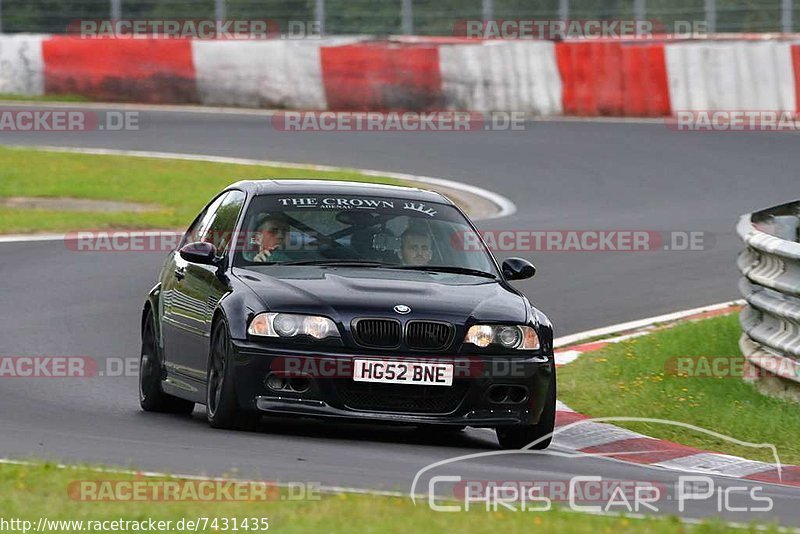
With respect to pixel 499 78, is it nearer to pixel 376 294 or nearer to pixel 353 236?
pixel 353 236

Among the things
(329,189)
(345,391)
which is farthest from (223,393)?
(329,189)

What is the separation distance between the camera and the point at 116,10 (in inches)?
1273

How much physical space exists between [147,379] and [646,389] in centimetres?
308

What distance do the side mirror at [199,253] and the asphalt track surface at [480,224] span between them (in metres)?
0.89

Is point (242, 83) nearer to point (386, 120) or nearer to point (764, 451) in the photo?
point (386, 120)

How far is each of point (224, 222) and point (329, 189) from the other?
2.08ft

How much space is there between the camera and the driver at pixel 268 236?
988cm

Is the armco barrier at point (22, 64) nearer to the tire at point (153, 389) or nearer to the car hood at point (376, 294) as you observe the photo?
the tire at point (153, 389)

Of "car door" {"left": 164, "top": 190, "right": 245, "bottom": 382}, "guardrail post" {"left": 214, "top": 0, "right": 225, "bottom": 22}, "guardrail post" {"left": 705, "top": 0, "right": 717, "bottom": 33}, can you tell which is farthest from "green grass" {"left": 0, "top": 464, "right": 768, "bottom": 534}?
"guardrail post" {"left": 214, "top": 0, "right": 225, "bottom": 22}

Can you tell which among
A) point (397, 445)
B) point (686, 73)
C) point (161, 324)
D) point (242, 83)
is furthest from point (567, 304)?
point (242, 83)

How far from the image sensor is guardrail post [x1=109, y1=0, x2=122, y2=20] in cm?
3231

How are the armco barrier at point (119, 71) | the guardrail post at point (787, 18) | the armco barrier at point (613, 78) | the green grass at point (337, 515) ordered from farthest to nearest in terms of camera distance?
the armco barrier at point (119, 71), the guardrail post at point (787, 18), the armco barrier at point (613, 78), the green grass at point (337, 515)

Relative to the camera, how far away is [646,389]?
11398 mm

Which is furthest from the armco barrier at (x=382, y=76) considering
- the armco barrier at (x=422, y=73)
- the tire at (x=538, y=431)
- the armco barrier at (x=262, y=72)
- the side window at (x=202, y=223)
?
the tire at (x=538, y=431)
